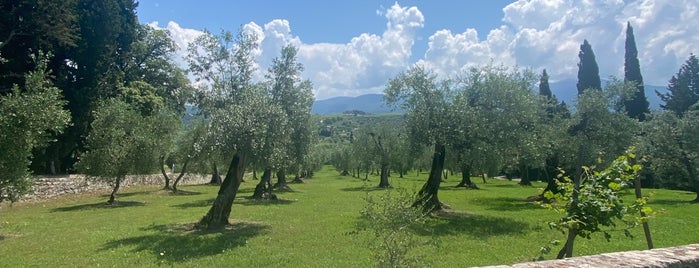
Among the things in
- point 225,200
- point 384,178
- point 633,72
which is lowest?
point 225,200

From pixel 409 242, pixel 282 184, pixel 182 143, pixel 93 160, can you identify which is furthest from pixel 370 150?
pixel 409 242

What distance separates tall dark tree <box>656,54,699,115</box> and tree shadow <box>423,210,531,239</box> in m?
62.3

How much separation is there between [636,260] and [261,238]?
15117mm

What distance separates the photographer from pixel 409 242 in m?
9.84

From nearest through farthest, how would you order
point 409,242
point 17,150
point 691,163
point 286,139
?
point 409,242 → point 17,150 → point 286,139 → point 691,163

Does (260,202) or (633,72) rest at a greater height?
(633,72)

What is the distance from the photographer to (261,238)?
64.0 ft

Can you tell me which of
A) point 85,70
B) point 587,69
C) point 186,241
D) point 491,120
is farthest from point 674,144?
point 85,70

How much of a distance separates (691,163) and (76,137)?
59.8 m

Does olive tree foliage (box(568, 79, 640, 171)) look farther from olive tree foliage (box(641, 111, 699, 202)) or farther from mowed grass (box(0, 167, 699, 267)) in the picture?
olive tree foliage (box(641, 111, 699, 202))

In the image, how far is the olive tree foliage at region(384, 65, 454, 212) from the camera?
25.7m

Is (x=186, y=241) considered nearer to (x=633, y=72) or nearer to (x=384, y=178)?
(x=384, y=178)

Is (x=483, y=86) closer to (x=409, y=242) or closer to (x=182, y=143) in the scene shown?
(x=409, y=242)

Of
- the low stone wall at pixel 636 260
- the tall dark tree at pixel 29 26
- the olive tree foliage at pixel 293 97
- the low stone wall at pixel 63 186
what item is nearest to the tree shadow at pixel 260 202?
the olive tree foliage at pixel 293 97
